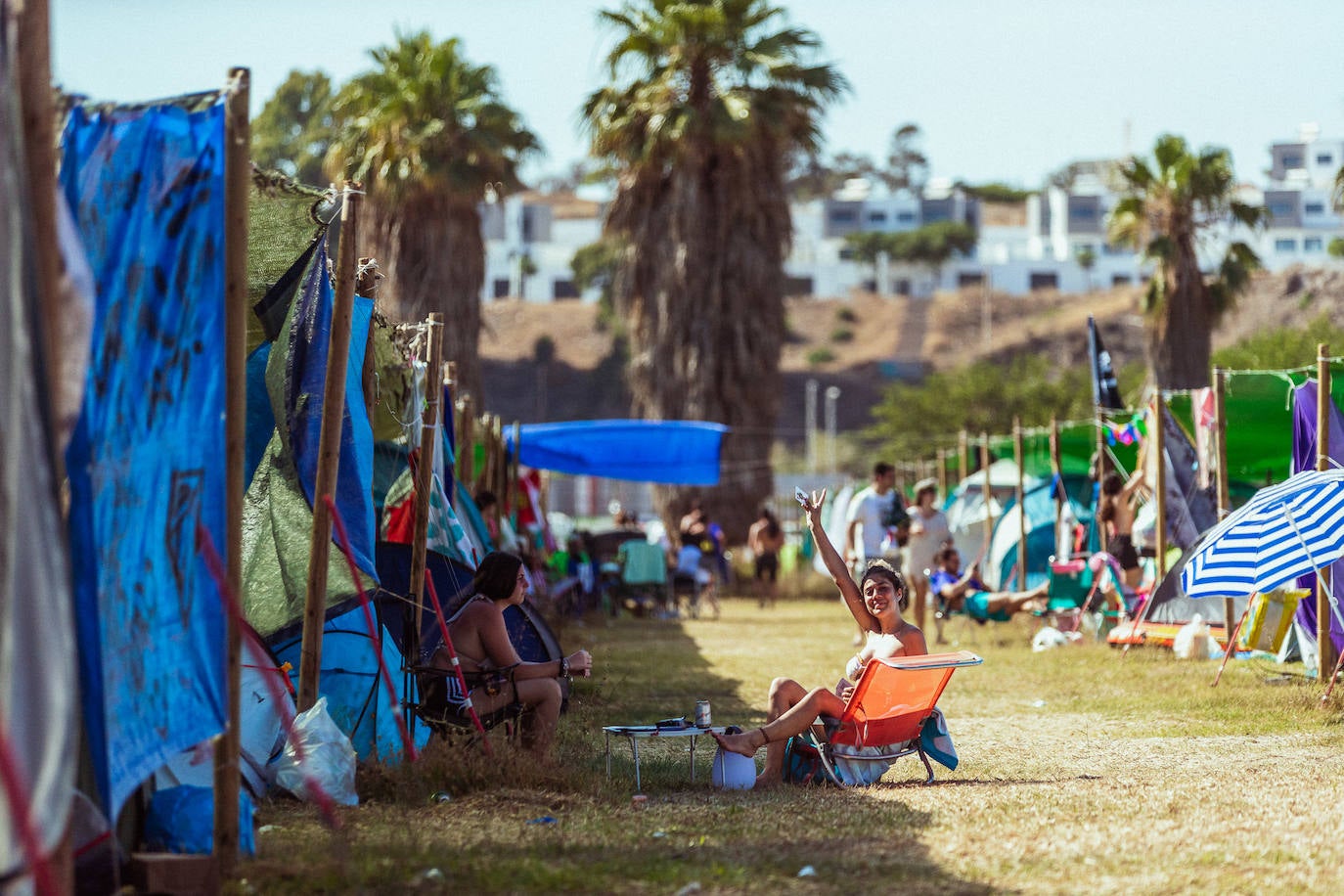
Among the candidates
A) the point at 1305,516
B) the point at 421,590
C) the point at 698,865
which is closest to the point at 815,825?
the point at 698,865

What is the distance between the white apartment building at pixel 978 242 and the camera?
3821 inches

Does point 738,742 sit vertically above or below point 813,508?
below

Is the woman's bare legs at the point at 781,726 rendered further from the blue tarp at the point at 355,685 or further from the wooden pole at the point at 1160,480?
the wooden pole at the point at 1160,480

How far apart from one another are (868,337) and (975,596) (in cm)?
7398

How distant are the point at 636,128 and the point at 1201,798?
23.7 meters

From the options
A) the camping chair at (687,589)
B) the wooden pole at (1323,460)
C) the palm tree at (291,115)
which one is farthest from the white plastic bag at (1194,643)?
the palm tree at (291,115)

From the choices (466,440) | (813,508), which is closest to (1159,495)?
(466,440)

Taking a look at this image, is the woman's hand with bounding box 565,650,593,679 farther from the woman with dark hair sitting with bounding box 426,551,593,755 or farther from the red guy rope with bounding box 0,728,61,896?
the red guy rope with bounding box 0,728,61,896

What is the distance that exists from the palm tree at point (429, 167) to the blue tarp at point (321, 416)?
19.4 metres

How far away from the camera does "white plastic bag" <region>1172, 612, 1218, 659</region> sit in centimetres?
1240

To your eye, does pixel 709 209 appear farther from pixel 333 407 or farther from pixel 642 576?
pixel 333 407

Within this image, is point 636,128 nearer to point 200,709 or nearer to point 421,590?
point 421,590

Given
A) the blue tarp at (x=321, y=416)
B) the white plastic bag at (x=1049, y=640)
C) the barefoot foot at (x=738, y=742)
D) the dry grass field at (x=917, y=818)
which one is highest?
the blue tarp at (x=321, y=416)

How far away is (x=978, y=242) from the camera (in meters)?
104
